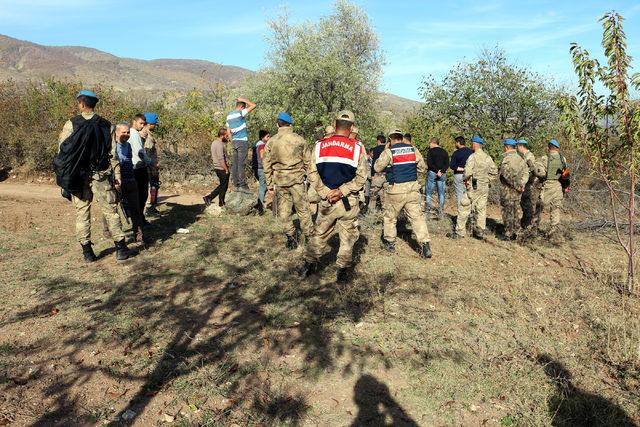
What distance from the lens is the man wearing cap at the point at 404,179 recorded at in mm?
6727

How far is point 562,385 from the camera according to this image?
11.6 ft

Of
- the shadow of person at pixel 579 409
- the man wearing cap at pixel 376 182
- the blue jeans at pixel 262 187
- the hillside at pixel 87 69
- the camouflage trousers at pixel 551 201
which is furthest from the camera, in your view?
the hillside at pixel 87 69

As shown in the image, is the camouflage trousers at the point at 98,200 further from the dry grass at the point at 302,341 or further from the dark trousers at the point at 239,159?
the dark trousers at the point at 239,159

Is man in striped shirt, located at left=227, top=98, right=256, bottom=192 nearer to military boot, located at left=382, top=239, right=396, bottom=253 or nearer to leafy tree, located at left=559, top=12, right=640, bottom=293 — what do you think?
military boot, located at left=382, top=239, right=396, bottom=253

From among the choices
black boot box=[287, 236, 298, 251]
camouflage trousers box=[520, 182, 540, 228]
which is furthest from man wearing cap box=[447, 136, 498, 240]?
black boot box=[287, 236, 298, 251]

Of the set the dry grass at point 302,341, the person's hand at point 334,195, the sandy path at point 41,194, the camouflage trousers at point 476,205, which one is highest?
the person's hand at point 334,195

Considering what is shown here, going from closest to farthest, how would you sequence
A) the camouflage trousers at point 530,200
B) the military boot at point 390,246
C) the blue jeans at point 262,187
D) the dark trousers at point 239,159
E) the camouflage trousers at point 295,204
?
the camouflage trousers at point 295,204, the military boot at point 390,246, the camouflage trousers at point 530,200, the dark trousers at point 239,159, the blue jeans at point 262,187

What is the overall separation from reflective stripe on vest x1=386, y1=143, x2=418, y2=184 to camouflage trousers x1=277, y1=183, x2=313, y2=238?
5.08 ft

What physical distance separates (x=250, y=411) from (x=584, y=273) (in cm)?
590

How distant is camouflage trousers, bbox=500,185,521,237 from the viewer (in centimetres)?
825

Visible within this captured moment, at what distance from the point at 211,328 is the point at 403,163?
399 centimetres

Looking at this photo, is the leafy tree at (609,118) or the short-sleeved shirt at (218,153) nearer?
the leafy tree at (609,118)

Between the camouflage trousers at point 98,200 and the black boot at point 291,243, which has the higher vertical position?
the camouflage trousers at point 98,200

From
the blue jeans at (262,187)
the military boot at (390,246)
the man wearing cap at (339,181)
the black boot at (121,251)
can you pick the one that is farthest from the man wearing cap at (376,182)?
the black boot at (121,251)
